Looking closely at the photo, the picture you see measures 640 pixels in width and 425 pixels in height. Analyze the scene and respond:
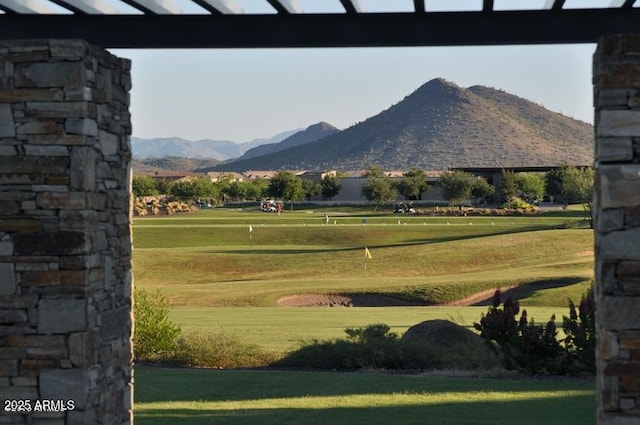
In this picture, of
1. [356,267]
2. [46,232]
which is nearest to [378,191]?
[356,267]

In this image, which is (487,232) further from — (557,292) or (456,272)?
(557,292)

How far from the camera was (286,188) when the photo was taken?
368 ft

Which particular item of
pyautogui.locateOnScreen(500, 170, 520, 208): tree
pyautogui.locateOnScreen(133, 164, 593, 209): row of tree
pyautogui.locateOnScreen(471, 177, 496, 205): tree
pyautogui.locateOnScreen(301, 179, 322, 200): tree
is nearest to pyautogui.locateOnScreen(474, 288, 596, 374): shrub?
pyautogui.locateOnScreen(133, 164, 593, 209): row of tree

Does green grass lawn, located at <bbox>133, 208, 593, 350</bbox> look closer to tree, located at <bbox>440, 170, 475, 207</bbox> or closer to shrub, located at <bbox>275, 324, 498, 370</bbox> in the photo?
shrub, located at <bbox>275, 324, 498, 370</bbox>

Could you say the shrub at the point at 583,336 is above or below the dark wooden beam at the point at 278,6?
below

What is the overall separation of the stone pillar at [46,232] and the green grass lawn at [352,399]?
4679 mm

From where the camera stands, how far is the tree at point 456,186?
9606 centimetres

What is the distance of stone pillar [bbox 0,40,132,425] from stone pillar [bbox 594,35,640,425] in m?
4.16

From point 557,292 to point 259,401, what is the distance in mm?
21433

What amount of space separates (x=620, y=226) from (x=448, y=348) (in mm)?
11253

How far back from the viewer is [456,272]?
4394 cm

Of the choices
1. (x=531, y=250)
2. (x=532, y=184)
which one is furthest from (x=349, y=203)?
(x=531, y=250)

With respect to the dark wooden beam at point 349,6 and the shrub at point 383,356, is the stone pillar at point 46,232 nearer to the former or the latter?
the dark wooden beam at point 349,6

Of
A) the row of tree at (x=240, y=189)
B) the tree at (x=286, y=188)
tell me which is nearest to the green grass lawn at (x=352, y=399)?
the row of tree at (x=240, y=189)
